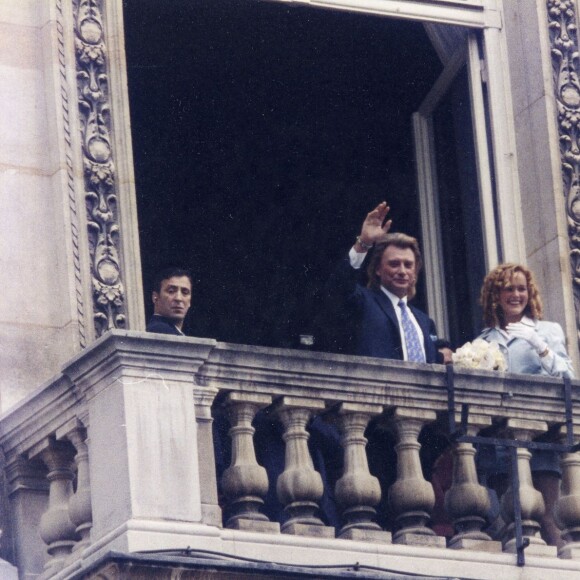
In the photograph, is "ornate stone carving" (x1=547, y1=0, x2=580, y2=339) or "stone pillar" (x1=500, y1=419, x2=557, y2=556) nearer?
"stone pillar" (x1=500, y1=419, x2=557, y2=556)

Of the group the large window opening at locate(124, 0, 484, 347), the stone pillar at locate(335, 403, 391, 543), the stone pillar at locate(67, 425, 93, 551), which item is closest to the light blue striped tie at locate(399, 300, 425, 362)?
the stone pillar at locate(335, 403, 391, 543)

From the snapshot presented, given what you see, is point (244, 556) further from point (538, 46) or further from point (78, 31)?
point (538, 46)

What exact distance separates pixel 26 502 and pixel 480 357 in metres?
2.49

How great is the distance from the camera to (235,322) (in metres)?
18.9

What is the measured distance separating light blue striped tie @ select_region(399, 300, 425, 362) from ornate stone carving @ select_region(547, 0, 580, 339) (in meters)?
2.00

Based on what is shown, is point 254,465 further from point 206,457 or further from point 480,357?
point 480,357

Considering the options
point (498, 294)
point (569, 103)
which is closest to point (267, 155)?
point (569, 103)

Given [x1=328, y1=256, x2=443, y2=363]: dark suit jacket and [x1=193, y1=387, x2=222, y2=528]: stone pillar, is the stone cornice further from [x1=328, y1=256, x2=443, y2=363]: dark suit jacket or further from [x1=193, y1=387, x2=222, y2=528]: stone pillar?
[x1=328, y1=256, x2=443, y2=363]: dark suit jacket

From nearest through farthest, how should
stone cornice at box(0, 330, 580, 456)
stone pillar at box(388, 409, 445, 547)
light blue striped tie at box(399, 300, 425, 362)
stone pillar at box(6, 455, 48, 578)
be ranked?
1. stone cornice at box(0, 330, 580, 456)
2. stone pillar at box(388, 409, 445, 547)
3. stone pillar at box(6, 455, 48, 578)
4. light blue striped tie at box(399, 300, 425, 362)

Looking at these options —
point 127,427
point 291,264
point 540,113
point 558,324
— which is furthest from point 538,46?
point 127,427

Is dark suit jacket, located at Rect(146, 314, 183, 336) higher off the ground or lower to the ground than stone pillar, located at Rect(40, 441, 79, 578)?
higher

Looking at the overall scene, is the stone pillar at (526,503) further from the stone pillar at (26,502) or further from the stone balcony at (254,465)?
the stone pillar at (26,502)

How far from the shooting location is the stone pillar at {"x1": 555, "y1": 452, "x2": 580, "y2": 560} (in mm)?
13148

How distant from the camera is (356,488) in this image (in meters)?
12.6
